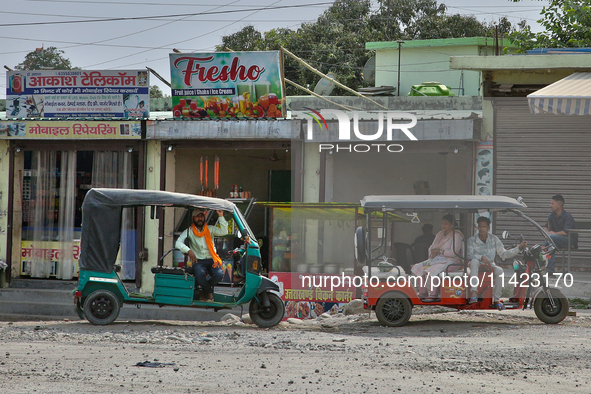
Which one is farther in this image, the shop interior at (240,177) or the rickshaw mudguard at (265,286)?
the shop interior at (240,177)

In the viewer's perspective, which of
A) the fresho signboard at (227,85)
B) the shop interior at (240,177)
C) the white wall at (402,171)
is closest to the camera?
the white wall at (402,171)

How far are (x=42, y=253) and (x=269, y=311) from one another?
7490mm

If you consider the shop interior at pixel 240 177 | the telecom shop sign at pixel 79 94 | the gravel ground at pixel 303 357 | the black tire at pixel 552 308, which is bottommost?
the gravel ground at pixel 303 357

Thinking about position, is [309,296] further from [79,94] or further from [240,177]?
[79,94]

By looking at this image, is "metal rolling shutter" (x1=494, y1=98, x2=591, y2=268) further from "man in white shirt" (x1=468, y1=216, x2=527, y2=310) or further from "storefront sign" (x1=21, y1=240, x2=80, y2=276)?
"storefront sign" (x1=21, y1=240, x2=80, y2=276)

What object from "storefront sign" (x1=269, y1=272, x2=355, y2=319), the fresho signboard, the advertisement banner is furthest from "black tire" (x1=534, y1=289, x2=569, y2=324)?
the advertisement banner

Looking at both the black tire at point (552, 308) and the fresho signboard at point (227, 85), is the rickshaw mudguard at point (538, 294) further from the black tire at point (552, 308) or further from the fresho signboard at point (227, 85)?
the fresho signboard at point (227, 85)

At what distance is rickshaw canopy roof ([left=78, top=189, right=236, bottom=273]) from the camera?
30.8 feet

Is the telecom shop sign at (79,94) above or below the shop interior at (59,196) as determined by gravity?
above

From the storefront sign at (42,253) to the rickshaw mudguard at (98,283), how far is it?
219 inches

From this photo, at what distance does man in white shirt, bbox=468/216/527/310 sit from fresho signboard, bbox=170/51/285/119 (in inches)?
238

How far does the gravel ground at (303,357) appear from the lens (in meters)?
5.60

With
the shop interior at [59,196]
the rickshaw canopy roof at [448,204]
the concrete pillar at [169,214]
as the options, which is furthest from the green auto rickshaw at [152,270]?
the shop interior at [59,196]

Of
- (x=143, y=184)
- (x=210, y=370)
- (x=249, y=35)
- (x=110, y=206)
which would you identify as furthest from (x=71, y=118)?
(x=249, y=35)
